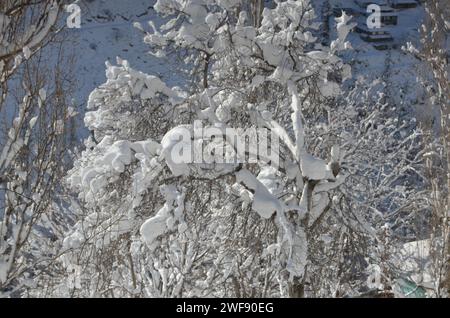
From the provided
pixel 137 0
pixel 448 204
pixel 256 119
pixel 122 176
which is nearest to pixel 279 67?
pixel 256 119

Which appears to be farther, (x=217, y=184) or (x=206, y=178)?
(x=217, y=184)

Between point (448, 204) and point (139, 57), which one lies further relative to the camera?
point (139, 57)

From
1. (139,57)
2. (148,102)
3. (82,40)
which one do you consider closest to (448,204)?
(148,102)

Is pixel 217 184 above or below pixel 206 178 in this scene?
above

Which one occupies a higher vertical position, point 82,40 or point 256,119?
point 82,40

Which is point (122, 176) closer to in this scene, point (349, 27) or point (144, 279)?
point (144, 279)

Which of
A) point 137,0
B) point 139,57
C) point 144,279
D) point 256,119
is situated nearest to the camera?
point 144,279

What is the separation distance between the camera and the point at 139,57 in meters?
37.1

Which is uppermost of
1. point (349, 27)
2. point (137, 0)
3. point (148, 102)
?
point (137, 0)

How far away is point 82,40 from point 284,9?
35185mm

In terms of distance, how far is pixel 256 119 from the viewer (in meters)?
6.14
